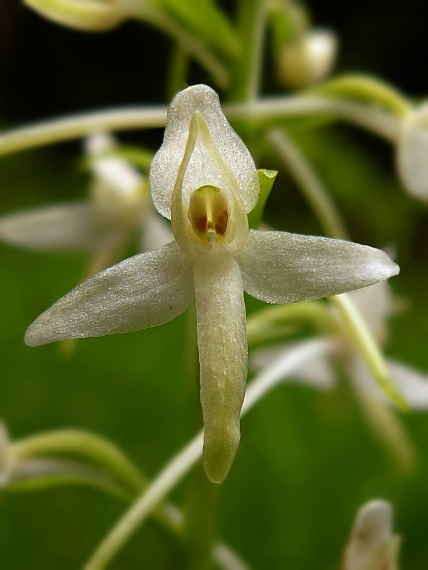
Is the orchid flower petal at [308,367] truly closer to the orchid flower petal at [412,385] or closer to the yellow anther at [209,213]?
the orchid flower petal at [412,385]

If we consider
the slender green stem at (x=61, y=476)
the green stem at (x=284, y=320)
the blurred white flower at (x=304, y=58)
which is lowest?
the slender green stem at (x=61, y=476)

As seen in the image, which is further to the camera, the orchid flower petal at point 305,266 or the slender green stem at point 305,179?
the slender green stem at point 305,179

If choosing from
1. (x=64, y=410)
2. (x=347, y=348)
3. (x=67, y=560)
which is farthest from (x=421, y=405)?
(x=64, y=410)

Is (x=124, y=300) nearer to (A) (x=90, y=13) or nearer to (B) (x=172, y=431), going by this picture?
(A) (x=90, y=13)

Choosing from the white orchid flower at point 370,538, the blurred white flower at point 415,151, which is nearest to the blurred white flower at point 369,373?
the blurred white flower at point 415,151

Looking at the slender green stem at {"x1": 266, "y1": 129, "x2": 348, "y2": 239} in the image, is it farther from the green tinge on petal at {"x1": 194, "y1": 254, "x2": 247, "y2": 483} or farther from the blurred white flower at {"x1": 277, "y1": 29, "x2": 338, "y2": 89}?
the green tinge on petal at {"x1": 194, "y1": 254, "x2": 247, "y2": 483}

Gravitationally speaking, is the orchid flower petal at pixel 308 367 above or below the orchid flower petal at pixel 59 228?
above
